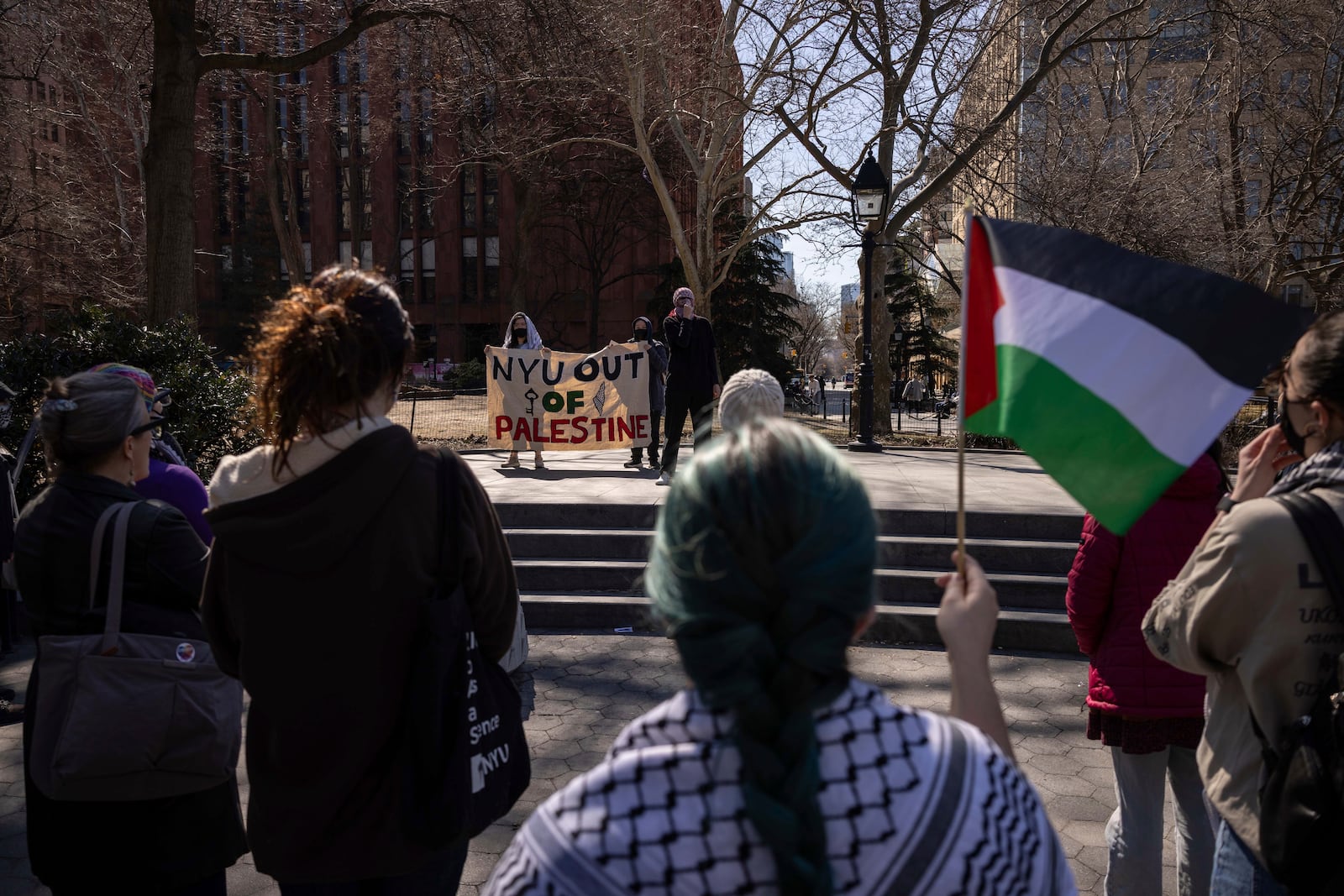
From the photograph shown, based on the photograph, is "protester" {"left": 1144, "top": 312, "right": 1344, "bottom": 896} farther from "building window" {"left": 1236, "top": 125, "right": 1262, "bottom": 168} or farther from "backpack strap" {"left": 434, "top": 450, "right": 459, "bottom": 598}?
"building window" {"left": 1236, "top": 125, "right": 1262, "bottom": 168}

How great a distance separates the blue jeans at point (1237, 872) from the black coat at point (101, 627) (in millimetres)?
2480

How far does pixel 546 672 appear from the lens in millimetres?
6270

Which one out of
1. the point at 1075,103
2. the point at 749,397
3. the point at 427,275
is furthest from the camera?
the point at 427,275

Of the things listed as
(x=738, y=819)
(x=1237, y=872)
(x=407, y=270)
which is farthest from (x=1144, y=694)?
(x=407, y=270)

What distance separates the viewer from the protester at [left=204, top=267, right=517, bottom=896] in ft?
6.26

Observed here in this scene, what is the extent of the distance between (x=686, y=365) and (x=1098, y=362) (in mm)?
7637

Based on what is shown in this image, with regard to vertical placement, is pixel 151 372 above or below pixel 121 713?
above

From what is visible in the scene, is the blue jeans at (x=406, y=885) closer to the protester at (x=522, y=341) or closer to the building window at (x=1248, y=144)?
the protester at (x=522, y=341)

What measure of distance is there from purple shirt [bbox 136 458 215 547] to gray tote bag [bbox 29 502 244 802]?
559 mm

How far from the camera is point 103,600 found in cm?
244

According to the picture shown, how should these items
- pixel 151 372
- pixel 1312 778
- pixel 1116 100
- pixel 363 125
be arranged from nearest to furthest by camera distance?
pixel 1312 778 < pixel 151 372 < pixel 1116 100 < pixel 363 125

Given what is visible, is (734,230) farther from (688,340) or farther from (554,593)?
(554,593)

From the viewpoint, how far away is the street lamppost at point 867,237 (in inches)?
543

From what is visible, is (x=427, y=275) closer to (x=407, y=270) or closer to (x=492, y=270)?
(x=407, y=270)
